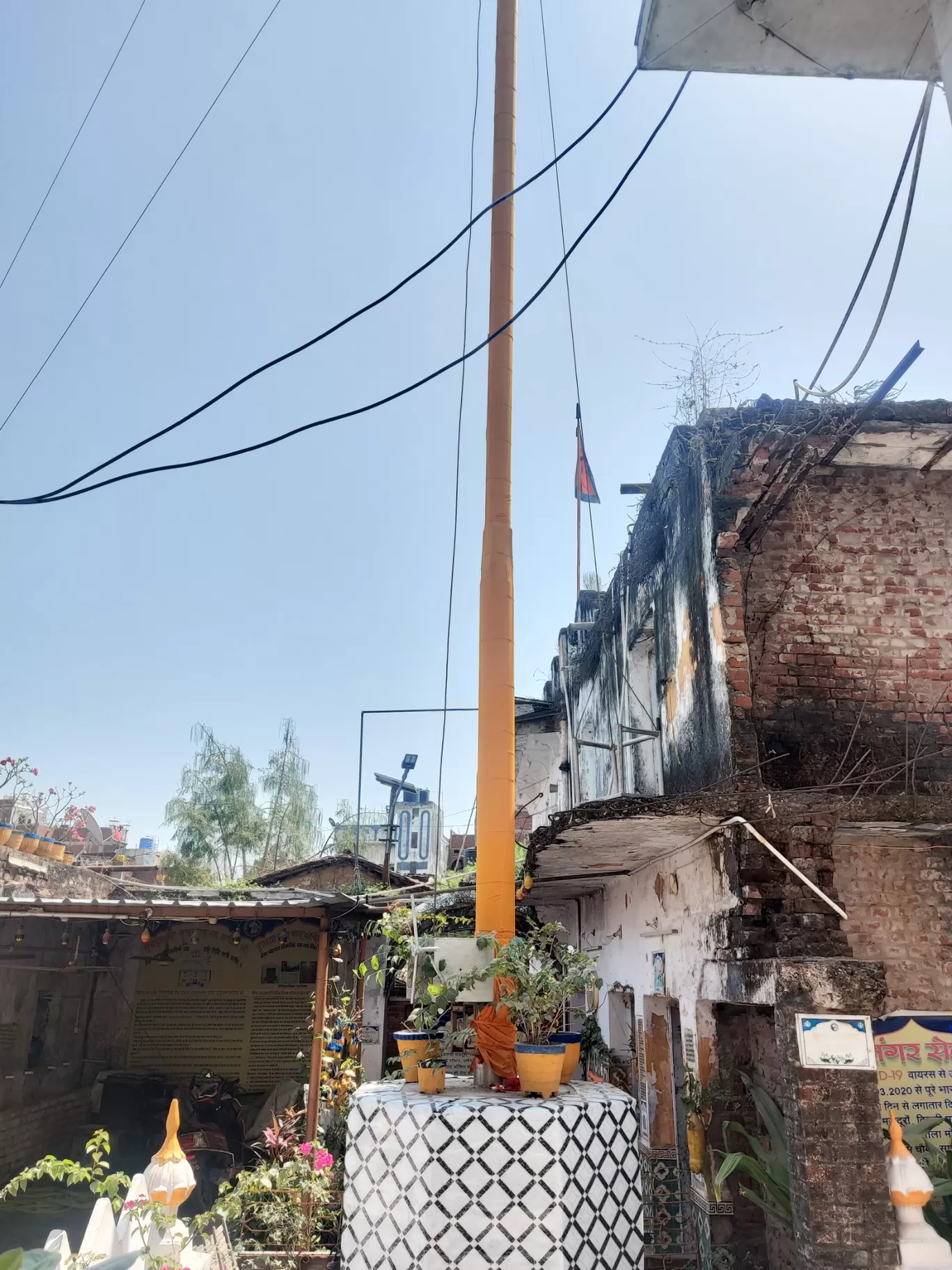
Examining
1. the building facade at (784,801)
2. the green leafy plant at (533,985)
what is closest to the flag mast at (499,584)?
the green leafy plant at (533,985)

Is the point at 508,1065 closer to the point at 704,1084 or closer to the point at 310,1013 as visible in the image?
the point at 704,1084

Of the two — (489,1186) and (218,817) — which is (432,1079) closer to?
(489,1186)

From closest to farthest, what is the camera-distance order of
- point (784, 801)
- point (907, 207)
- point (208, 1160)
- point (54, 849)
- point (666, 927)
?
point (907, 207), point (784, 801), point (666, 927), point (208, 1160), point (54, 849)

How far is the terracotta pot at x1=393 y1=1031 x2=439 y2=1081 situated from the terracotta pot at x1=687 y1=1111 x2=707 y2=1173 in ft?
7.17

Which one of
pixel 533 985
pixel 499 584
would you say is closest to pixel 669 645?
pixel 499 584

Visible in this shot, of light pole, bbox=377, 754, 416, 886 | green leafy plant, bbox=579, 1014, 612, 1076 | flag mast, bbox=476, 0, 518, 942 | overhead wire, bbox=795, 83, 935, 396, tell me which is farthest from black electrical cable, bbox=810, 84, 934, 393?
light pole, bbox=377, 754, 416, 886

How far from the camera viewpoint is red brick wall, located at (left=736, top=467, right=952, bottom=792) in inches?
253

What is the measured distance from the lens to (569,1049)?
15.4 ft

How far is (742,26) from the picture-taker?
3.85 m

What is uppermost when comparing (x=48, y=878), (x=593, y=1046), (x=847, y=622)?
(x=847, y=622)

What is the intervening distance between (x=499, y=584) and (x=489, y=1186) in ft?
11.8

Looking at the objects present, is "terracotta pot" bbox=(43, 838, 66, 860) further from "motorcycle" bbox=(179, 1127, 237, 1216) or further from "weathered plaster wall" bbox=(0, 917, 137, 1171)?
"motorcycle" bbox=(179, 1127, 237, 1216)

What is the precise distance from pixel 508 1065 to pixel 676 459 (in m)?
5.45

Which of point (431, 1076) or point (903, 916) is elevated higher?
point (903, 916)
